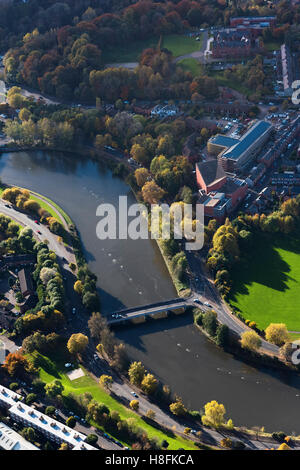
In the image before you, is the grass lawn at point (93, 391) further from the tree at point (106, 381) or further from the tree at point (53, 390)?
the tree at point (53, 390)

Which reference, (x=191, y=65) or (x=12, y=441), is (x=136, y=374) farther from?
(x=191, y=65)

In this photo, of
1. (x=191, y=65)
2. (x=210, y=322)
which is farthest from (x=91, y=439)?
(x=191, y=65)

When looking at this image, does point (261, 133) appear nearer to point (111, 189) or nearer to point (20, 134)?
point (111, 189)

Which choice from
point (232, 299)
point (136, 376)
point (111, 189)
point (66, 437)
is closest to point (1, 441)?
point (66, 437)

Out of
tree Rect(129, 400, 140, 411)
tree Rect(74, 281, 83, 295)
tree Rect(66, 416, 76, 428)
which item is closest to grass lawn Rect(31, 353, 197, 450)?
tree Rect(129, 400, 140, 411)

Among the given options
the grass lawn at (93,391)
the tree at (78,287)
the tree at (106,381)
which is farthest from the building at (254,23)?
the tree at (106,381)

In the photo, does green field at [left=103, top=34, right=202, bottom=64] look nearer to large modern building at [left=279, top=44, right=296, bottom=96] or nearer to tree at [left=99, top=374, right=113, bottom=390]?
large modern building at [left=279, top=44, right=296, bottom=96]
